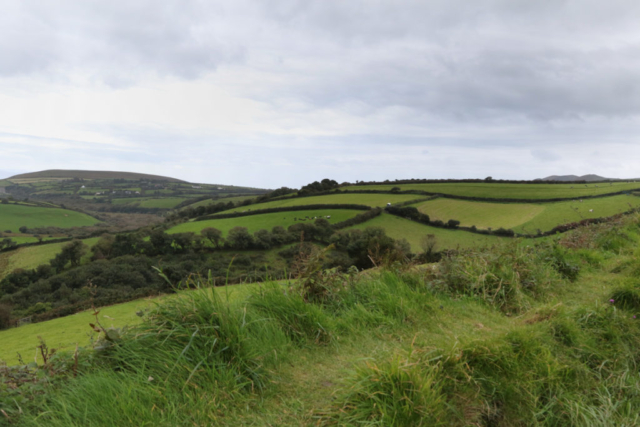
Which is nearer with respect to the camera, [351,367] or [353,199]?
[351,367]

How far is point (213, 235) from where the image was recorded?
2298 inches

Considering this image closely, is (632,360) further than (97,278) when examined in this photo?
No

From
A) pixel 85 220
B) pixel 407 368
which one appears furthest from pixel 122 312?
pixel 85 220

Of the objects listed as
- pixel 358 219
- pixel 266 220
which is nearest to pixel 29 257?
pixel 266 220

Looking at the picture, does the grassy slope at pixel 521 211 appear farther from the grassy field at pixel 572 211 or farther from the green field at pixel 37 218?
the green field at pixel 37 218

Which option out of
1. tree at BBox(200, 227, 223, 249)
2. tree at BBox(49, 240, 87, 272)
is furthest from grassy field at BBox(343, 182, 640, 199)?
tree at BBox(49, 240, 87, 272)

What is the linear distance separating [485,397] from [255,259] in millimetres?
49896

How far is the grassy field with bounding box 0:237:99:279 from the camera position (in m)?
55.4

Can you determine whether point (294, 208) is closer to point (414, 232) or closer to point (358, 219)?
point (358, 219)

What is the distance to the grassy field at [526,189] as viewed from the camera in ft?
193

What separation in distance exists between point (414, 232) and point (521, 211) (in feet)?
65.7

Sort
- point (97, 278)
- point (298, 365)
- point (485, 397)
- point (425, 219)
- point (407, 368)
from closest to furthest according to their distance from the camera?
point (407, 368) → point (485, 397) → point (298, 365) → point (97, 278) → point (425, 219)

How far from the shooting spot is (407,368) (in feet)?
8.50

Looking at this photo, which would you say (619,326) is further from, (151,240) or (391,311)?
(151,240)
